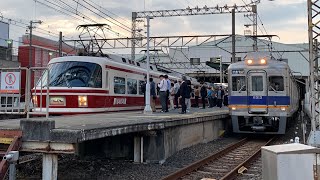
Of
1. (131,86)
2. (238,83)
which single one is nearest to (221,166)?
(238,83)

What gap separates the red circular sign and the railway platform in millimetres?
940

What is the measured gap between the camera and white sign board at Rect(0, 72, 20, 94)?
920 cm

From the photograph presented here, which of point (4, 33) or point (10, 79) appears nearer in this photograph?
point (10, 79)

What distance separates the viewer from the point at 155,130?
11820 millimetres

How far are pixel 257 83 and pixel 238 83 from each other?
88 cm

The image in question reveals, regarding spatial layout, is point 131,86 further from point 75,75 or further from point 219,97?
point 219,97

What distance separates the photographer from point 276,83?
18.1 m

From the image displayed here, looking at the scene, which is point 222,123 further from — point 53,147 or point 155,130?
point 53,147

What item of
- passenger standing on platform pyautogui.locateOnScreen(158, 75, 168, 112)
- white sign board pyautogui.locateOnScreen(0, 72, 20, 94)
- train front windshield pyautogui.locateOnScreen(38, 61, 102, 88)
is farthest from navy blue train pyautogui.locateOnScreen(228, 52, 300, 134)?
white sign board pyautogui.locateOnScreen(0, 72, 20, 94)

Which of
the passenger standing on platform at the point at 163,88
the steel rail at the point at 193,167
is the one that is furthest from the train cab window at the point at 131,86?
the steel rail at the point at 193,167

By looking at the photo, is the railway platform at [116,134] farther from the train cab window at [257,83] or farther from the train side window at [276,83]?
the train side window at [276,83]

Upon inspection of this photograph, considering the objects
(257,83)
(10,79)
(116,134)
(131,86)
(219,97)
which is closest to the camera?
(116,134)

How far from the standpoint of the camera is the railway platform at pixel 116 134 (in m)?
7.50

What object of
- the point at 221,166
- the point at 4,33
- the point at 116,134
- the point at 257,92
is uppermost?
the point at 4,33
